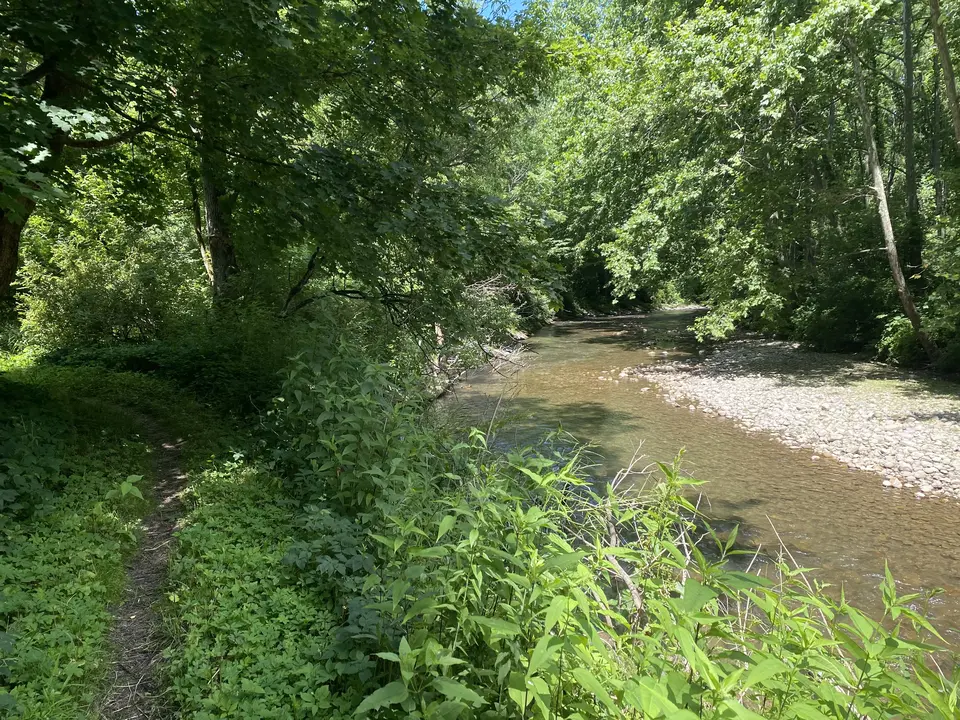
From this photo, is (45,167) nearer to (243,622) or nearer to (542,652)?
(243,622)

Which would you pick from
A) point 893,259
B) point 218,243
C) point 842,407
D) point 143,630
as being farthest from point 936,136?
point 143,630

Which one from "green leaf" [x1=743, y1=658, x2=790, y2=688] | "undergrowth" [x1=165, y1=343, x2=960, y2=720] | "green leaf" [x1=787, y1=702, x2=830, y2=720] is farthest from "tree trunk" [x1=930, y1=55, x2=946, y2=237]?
"green leaf" [x1=743, y1=658, x2=790, y2=688]

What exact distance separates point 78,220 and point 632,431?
12.7 meters

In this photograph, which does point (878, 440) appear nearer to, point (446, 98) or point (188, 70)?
point (446, 98)

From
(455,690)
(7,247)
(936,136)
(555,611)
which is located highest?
(936,136)

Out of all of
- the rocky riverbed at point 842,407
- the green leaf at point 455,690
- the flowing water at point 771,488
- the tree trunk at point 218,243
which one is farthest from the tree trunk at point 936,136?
the green leaf at point 455,690

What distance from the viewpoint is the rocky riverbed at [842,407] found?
8.52m

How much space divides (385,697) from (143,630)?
212 cm

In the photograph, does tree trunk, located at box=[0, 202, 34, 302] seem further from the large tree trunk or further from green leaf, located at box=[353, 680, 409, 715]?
the large tree trunk

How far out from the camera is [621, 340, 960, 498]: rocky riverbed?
852cm

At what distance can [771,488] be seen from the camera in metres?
8.15

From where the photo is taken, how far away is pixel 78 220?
37.7ft

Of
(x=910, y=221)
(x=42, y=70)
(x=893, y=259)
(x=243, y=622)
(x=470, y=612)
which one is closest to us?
(x=470, y=612)

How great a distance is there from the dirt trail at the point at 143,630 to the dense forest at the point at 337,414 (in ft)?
0.05
